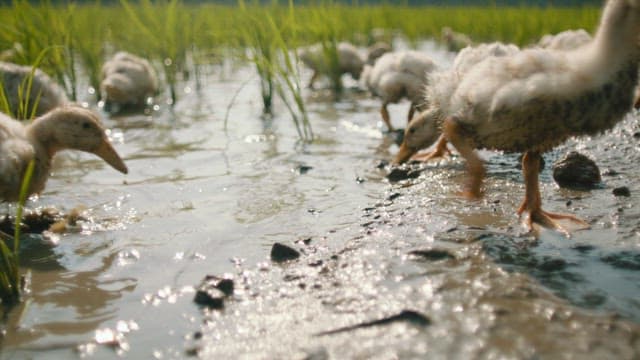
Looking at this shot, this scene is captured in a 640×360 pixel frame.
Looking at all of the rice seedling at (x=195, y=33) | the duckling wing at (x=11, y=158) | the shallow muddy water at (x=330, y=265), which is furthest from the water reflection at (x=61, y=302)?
the rice seedling at (x=195, y=33)

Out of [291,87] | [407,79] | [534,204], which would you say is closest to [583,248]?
[534,204]

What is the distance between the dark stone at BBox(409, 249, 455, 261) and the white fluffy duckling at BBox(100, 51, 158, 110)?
7163 mm

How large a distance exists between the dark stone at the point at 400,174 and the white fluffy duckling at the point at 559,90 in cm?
178

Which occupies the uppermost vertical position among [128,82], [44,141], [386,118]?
[128,82]

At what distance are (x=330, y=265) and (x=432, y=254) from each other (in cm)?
57

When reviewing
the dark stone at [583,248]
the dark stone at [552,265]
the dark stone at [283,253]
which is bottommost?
the dark stone at [283,253]

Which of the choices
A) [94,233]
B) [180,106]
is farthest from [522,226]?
[180,106]

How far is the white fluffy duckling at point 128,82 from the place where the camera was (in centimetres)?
1004

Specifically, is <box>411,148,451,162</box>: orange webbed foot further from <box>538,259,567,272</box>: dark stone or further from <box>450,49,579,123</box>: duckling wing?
<box>538,259,567,272</box>: dark stone

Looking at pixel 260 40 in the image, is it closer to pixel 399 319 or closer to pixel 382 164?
pixel 382 164

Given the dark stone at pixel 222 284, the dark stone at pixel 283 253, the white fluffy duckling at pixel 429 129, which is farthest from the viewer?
the white fluffy duckling at pixel 429 129

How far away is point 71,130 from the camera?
5.47 meters

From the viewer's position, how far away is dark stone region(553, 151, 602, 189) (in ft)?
17.3

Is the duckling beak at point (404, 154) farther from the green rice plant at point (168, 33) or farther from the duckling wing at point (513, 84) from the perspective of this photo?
the green rice plant at point (168, 33)
